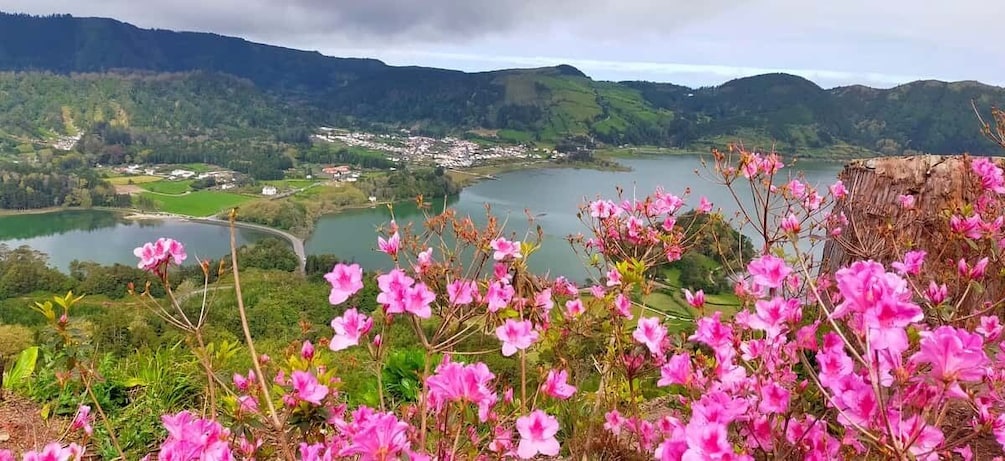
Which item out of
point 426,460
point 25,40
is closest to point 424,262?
point 426,460

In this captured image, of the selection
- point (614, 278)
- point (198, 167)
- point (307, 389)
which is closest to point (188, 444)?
point (307, 389)

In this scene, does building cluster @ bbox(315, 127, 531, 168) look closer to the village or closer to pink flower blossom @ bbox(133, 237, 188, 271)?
the village

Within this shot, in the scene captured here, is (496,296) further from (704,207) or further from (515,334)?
(704,207)

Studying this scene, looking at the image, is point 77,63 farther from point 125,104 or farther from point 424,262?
point 424,262

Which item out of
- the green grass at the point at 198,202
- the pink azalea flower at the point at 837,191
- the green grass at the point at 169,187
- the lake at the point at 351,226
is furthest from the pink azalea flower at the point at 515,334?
the green grass at the point at 169,187

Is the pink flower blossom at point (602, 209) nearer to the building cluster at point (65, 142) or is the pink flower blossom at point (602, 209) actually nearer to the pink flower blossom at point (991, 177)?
the pink flower blossom at point (991, 177)

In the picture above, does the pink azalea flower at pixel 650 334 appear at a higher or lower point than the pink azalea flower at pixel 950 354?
lower
